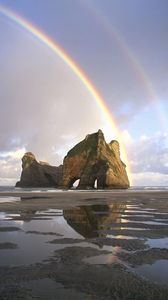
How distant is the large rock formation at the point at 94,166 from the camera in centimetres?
11868

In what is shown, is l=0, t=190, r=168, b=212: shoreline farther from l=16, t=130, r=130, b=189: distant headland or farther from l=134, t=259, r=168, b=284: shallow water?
l=16, t=130, r=130, b=189: distant headland

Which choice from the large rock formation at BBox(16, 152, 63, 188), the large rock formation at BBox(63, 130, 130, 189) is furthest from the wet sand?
the large rock formation at BBox(16, 152, 63, 188)

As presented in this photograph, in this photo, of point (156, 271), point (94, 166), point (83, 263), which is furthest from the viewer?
point (94, 166)

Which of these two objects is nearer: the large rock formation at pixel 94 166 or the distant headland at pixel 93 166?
the large rock formation at pixel 94 166

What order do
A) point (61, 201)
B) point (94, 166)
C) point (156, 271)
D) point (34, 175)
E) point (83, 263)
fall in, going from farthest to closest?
point (34, 175) → point (94, 166) → point (61, 201) → point (83, 263) → point (156, 271)

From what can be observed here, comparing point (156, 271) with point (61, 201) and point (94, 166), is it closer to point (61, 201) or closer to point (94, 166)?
point (61, 201)

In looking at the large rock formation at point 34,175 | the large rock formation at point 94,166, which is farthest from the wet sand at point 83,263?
the large rock formation at point 34,175

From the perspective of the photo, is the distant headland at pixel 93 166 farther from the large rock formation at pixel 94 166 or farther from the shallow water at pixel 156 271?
the shallow water at pixel 156 271

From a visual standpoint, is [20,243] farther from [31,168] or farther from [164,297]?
[31,168]

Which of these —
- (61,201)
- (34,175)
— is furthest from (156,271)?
(34,175)

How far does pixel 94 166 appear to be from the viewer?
123 m

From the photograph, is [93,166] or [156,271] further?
[93,166]

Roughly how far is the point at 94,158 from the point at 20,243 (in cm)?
11120

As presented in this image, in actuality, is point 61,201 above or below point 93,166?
below
